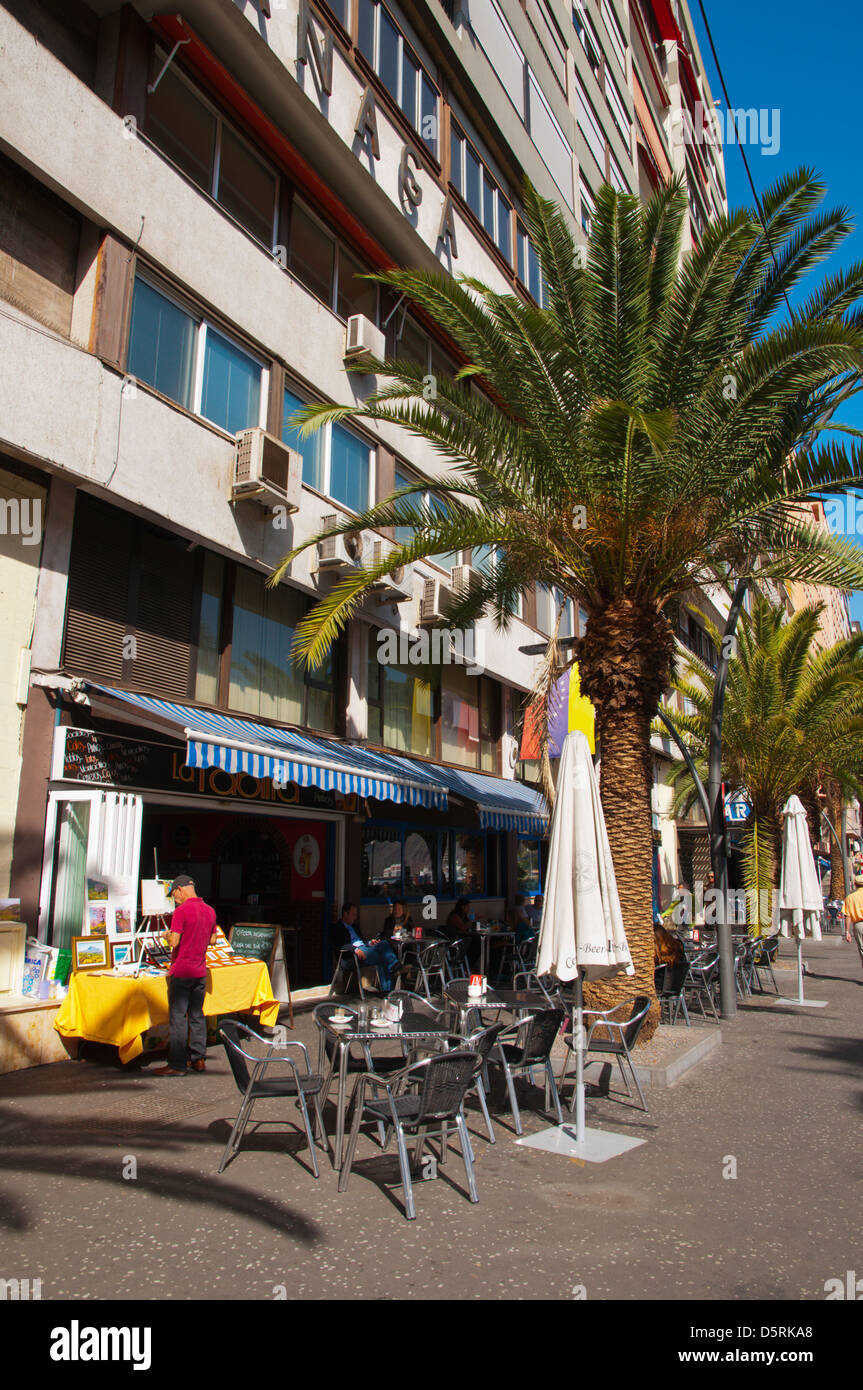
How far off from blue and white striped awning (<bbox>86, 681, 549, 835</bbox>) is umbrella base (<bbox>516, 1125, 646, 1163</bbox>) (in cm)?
462

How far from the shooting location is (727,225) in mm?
9391

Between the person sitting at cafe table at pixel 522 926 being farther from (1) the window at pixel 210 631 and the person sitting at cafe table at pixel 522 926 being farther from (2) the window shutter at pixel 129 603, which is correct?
(2) the window shutter at pixel 129 603

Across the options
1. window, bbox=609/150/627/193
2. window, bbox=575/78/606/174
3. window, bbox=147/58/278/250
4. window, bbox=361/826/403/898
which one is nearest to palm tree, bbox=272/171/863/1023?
window, bbox=147/58/278/250

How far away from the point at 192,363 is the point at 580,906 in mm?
8568

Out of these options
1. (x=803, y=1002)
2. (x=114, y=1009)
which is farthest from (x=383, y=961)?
(x=803, y=1002)

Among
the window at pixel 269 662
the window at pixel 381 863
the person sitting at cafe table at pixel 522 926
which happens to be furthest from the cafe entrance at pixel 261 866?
the person sitting at cafe table at pixel 522 926

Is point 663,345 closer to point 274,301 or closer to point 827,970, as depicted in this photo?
point 274,301

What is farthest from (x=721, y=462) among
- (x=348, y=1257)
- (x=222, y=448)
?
(x=348, y=1257)

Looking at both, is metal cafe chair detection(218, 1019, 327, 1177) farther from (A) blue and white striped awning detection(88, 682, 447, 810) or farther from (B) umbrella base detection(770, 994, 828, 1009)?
(B) umbrella base detection(770, 994, 828, 1009)

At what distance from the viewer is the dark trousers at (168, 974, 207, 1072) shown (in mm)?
8180

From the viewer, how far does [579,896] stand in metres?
6.86

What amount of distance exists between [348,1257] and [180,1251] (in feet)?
2.69

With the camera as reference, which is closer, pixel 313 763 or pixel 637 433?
pixel 637 433

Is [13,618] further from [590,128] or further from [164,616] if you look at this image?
[590,128]
